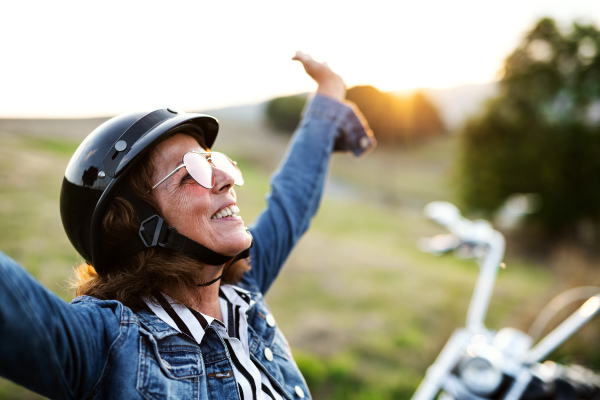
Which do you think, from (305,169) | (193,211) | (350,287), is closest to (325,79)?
(305,169)

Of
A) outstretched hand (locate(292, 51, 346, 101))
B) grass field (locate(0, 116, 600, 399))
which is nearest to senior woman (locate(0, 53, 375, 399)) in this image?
grass field (locate(0, 116, 600, 399))

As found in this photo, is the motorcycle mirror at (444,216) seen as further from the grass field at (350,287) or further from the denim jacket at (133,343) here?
the grass field at (350,287)

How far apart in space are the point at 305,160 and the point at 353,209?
19.5m

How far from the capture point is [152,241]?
63.3 inches

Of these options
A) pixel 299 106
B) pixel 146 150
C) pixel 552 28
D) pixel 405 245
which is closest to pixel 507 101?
pixel 552 28

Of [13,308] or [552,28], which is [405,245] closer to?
[552,28]

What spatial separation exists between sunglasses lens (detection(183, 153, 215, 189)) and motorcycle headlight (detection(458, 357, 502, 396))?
179 cm

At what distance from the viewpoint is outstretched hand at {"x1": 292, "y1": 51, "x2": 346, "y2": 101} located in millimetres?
2438

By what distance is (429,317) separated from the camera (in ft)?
23.7

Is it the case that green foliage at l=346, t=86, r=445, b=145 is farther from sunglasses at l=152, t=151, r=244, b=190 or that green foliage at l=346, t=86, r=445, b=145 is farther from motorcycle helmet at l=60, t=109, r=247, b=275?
motorcycle helmet at l=60, t=109, r=247, b=275

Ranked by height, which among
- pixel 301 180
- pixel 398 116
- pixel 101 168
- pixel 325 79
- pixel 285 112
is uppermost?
pixel 398 116

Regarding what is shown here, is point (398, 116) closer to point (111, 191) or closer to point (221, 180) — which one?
point (221, 180)

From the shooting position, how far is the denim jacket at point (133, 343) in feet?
3.30

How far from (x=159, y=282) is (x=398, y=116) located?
3944cm
